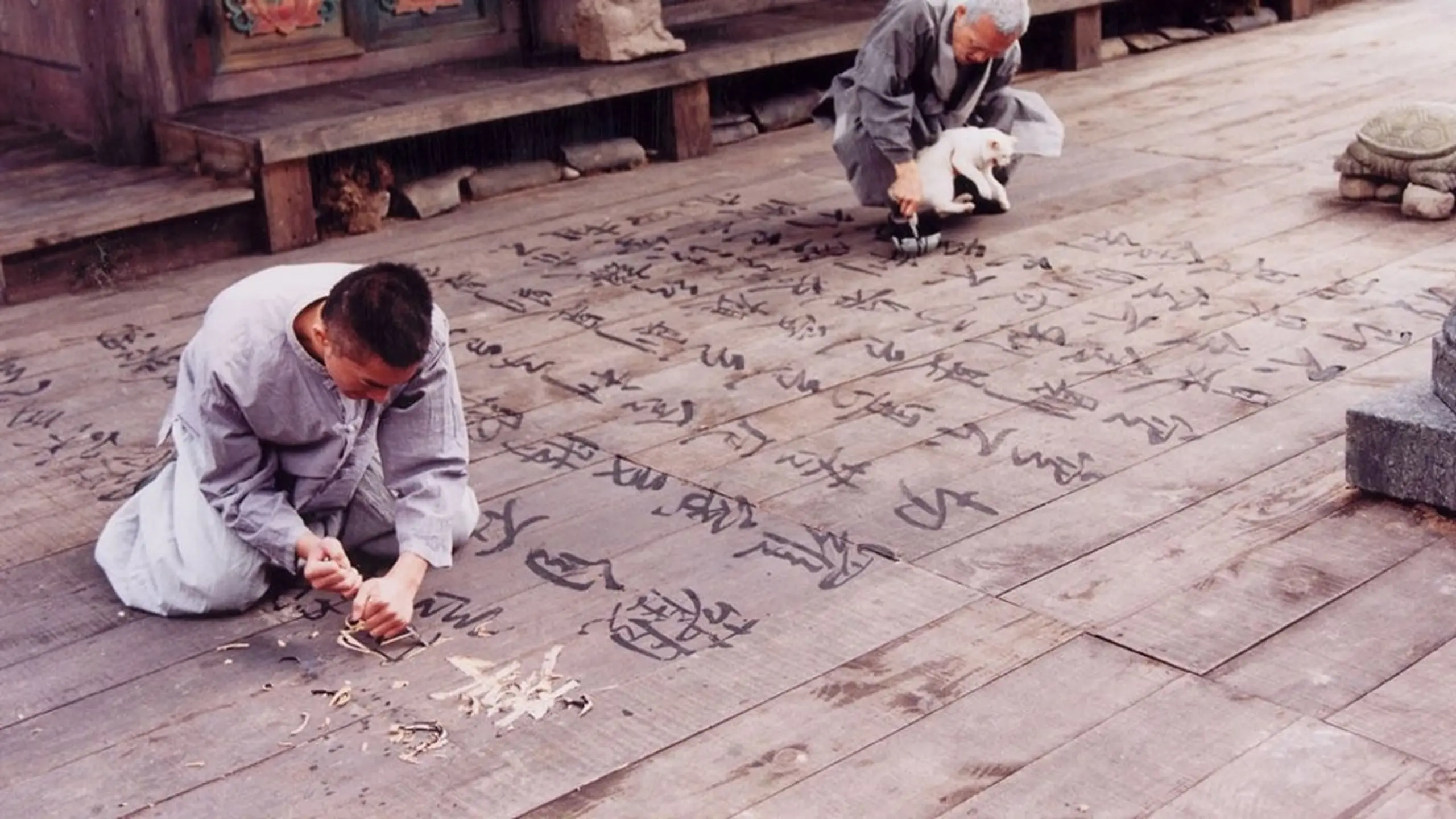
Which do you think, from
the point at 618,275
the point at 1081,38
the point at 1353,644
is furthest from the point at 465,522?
the point at 1081,38

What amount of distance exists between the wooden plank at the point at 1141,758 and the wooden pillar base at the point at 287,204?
3939mm

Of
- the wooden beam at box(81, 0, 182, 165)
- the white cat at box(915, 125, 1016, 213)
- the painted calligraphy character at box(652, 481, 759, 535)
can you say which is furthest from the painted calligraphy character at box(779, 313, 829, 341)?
the wooden beam at box(81, 0, 182, 165)

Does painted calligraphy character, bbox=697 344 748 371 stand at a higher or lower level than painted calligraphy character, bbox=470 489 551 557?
higher

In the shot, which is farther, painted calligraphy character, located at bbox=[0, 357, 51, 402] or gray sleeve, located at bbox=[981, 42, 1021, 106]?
gray sleeve, located at bbox=[981, 42, 1021, 106]

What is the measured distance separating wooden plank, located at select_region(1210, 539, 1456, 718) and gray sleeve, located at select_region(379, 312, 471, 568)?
1.39 metres

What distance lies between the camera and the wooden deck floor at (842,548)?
2.75 metres

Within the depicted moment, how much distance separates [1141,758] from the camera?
271cm

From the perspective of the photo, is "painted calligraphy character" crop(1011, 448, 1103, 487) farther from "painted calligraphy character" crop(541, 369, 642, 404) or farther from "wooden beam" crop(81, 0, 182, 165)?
"wooden beam" crop(81, 0, 182, 165)

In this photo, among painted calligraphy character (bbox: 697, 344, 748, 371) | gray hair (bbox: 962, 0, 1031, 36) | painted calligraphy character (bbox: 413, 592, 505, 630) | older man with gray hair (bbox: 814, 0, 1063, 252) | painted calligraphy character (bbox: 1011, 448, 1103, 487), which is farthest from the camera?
older man with gray hair (bbox: 814, 0, 1063, 252)

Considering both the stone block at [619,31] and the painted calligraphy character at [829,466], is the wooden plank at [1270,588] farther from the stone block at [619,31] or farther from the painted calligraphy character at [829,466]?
the stone block at [619,31]

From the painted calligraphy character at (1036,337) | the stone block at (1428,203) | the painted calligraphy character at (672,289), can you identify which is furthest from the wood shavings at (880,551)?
the stone block at (1428,203)

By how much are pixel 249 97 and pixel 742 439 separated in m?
3.18

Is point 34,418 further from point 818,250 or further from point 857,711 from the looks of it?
point 857,711

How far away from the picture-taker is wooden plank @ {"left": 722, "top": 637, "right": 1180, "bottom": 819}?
8.66 feet
